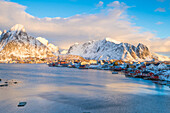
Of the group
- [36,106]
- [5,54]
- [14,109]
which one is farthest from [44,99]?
[5,54]

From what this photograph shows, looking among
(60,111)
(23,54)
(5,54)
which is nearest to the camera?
(60,111)

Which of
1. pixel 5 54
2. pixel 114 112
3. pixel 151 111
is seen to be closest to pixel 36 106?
pixel 114 112

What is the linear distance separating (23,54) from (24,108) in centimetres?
18871

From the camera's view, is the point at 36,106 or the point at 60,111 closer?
the point at 60,111

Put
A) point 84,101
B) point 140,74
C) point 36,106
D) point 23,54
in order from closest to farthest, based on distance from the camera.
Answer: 1. point 36,106
2. point 84,101
3. point 140,74
4. point 23,54

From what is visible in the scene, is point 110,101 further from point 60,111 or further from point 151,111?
point 60,111

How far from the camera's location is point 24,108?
1584 cm

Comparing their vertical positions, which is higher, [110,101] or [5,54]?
[5,54]

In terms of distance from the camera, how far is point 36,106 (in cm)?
1669

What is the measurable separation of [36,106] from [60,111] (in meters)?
2.87

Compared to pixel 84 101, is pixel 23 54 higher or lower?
higher

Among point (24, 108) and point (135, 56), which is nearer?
point (24, 108)

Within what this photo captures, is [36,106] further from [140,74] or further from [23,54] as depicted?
[23,54]

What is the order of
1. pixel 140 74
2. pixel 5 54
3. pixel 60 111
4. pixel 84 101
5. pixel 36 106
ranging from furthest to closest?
1. pixel 5 54
2. pixel 140 74
3. pixel 84 101
4. pixel 36 106
5. pixel 60 111
